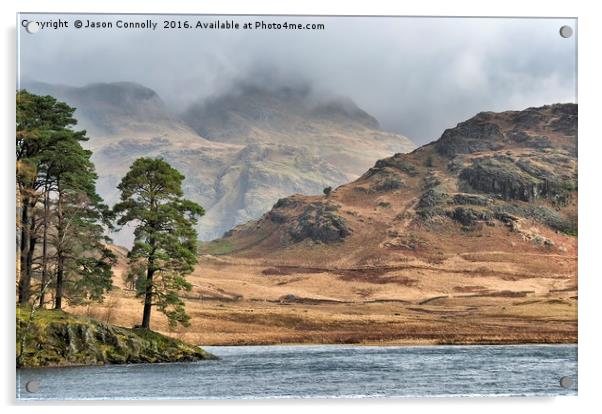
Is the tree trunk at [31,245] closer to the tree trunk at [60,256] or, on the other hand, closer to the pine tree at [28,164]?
the pine tree at [28,164]

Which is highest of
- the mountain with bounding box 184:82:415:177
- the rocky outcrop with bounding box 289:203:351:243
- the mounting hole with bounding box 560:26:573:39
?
the mounting hole with bounding box 560:26:573:39

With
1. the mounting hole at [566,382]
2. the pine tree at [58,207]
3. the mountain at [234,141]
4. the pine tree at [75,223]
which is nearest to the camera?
the mounting hole at [566,382]

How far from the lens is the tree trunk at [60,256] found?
2602 centimetres

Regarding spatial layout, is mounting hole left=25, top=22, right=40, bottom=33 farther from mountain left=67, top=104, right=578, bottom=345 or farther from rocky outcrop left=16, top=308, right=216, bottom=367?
mountain left=67, top=104, right=578, bottom=345

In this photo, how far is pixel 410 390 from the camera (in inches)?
938

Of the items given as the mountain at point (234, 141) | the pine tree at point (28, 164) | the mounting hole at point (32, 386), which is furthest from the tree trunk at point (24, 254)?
the mountain at point (234, 141)

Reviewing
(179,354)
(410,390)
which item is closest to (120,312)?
(179,354)

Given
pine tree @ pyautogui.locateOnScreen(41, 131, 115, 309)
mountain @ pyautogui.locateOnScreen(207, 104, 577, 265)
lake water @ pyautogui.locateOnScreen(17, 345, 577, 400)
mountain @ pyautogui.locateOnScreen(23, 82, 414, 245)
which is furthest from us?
mountain @ pyautogui.locateOnScreen(207, 104, 577, 265)

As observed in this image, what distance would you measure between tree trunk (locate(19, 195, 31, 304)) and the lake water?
2248mm

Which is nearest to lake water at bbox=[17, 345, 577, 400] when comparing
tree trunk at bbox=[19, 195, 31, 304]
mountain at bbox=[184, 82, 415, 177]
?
tree trunk at bbox=[19, 195, 31, 304]

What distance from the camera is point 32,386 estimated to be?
22812 mm

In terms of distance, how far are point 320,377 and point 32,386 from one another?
737 centimetres

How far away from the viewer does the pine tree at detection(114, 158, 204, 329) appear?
27438 millimetres

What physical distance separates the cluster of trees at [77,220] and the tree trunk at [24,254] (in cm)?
3
